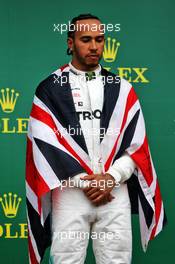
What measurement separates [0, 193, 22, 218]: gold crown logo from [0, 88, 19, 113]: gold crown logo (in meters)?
0.38

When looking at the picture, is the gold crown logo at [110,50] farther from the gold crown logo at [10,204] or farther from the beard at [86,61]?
the gold crown logo at [10,204]

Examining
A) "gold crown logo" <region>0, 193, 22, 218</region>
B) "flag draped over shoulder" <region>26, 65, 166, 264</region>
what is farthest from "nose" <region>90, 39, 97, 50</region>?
"gold crown logo" <region>0, 193, 22, 218</region>

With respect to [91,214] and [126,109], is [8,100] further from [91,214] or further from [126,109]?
[91,214]

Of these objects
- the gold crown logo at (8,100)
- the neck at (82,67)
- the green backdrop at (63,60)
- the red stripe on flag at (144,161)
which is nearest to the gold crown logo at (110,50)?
the green backdrop at (63,60)

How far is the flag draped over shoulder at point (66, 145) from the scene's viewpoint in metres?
2.70

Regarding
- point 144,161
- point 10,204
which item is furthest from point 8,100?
point 144,161

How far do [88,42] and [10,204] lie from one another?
93cm

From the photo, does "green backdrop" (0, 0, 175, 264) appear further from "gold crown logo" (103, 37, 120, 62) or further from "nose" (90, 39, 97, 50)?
"nose" (90, 39, 97, 50)

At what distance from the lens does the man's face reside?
2.73 m

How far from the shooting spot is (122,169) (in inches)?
106

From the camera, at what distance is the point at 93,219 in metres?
2.71

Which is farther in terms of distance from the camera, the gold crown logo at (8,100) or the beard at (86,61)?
the gold crown logo at (8,100)

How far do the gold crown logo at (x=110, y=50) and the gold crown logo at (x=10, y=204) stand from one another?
0.72m

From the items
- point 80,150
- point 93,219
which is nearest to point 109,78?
point 80,150
